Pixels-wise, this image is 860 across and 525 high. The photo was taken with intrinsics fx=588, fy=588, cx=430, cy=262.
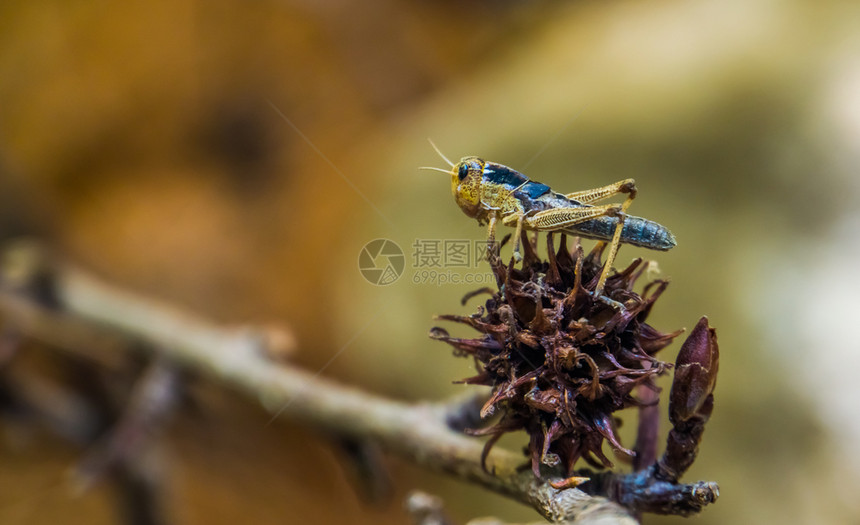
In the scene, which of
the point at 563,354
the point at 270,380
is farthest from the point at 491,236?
the point at 270,380

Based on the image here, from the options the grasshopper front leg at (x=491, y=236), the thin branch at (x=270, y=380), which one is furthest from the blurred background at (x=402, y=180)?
the thin branch at (x=270, y=380)

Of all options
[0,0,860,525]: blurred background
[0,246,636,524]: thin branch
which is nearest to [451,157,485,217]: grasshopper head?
[0,0,860,525]: blurred background

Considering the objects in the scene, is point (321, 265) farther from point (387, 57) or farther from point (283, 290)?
point (387, 57)

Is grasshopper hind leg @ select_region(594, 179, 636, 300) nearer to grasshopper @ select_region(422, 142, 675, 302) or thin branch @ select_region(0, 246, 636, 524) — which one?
grasshopper @ select_region(422, 142, 675, 302)

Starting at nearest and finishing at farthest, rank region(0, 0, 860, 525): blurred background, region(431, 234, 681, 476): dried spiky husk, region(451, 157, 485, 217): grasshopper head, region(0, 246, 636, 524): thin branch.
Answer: region(431, 234, 681, 476): dried spiky husk
region(0, 246, 636, 524): thin branch
region(451, 157, 485, 217): grasshopper head
region(0, 0, 860, 525): blurred background

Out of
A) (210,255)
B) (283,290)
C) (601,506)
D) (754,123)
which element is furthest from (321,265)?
(601,506)

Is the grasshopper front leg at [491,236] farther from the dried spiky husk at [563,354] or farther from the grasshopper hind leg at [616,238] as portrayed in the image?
the grasshopper hind leg at [616,238]
